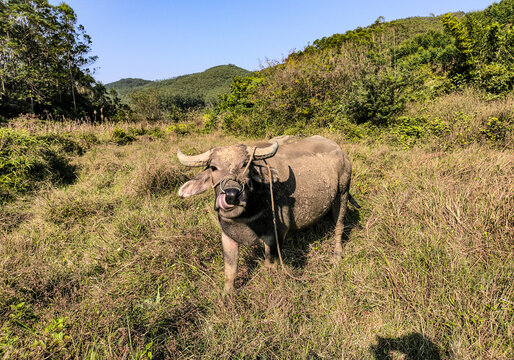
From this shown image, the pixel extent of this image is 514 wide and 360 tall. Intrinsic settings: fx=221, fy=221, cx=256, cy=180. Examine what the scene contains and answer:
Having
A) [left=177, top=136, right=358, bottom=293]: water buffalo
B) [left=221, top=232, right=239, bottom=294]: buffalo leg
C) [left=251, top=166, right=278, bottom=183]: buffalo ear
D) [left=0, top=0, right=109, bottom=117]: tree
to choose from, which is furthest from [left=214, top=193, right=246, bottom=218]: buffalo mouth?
[left=0, top=0, right=109, bottom=117]: tree

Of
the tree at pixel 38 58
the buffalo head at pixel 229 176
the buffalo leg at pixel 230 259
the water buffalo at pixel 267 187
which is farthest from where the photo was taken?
the tree at pixel 38 58

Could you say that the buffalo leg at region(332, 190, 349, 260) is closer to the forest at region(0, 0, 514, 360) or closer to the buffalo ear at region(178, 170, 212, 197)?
the forest at region(0, 0, 514, 360)

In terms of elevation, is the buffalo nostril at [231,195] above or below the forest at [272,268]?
above

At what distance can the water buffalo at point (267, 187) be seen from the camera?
6.89ft

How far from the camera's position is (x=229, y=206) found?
2014 mm

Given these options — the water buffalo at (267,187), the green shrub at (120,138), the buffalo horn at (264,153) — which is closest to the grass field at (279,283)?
the water buffalo at (267,187)

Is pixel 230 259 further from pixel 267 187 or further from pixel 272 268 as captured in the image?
pixel 267 187

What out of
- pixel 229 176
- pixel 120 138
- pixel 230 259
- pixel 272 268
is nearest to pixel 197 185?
pixel 229 176

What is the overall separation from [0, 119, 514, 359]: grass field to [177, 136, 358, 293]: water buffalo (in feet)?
1.63

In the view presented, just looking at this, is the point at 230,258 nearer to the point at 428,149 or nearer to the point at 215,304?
the point at 215,304

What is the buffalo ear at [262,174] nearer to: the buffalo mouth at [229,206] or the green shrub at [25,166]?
the buffalo mouth at [229,206]

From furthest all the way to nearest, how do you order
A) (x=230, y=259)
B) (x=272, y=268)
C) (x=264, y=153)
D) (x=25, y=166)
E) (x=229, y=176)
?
(x=25, y=166) → (x=272, y=268) → (x=230, y=259) → (x=264, y=153) → (x=229, y=176)

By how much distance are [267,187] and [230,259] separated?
953mm

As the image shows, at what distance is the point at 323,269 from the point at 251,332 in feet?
4.16
